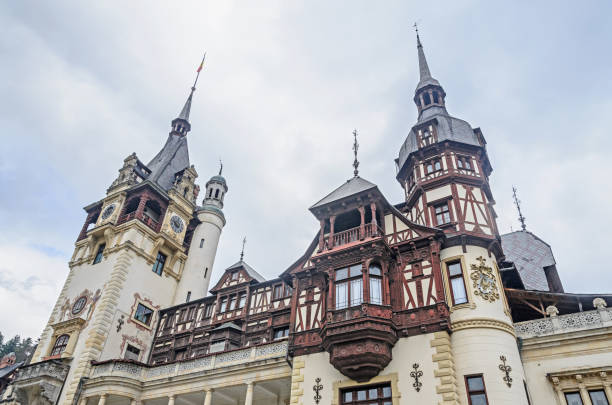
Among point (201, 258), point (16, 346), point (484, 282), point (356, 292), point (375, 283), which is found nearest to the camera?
point (484, 282)

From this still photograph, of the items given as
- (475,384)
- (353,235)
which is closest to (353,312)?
(353,235)

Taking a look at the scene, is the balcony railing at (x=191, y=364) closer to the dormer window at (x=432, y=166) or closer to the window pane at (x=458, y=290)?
the window pane at (x=458, y=290)

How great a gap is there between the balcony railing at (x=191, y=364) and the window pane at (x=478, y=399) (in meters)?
8.95

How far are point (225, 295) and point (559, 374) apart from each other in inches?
794

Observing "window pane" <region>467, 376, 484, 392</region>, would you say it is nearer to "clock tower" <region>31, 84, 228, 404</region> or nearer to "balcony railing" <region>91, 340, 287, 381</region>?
"balcony railing" <region>91, 340, 287, 381</region>

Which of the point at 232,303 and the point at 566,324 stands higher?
the point at 232,303

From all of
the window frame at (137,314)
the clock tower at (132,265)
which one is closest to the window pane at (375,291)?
the clock tower at (132,265)

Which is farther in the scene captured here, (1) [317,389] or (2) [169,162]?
(2) [169,162]

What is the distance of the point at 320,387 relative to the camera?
730 inches

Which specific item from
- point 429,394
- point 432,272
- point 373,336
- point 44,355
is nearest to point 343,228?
point 432,272

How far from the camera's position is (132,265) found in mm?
32656

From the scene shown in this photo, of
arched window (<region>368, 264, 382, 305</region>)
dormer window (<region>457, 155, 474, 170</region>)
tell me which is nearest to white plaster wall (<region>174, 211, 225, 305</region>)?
arched window (<region>368, 264, 382, 305</region>)

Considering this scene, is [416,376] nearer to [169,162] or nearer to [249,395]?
[249,395]

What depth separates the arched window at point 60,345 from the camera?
97.1ft
